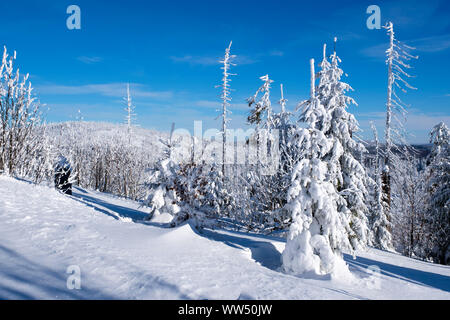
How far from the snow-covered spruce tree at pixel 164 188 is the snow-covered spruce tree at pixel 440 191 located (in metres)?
14.7

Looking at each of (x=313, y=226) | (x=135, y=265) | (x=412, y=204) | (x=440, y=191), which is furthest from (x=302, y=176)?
(x=412, y=204)

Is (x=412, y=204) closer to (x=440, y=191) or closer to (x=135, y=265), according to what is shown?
(x=440, y=191)

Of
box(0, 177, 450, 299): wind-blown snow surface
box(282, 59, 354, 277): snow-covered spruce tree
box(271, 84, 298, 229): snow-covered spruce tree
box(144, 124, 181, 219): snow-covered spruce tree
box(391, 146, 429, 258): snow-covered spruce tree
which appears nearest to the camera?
box(0, 177, 450, 299): wind-blown snow surface

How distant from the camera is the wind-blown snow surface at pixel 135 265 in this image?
416cm

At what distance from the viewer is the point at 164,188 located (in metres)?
10.4

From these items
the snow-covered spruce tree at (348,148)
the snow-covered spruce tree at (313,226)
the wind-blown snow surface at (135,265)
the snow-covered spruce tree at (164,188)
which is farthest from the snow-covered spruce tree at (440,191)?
the snow-covered spruce tree at (164,188)

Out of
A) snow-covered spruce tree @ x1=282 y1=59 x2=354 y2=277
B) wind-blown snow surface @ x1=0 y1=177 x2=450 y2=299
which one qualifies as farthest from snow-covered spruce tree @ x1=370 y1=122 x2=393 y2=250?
snow-covered spruce tree @ x1=282 y1=59 x2=354 y2=277

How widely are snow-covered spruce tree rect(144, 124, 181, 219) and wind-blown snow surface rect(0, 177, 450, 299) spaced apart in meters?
2.18

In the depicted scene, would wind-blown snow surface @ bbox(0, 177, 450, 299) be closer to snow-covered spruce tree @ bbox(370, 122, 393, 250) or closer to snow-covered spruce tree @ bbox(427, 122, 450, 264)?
snow-covered spruce tree @ bbox(427, 122, 450, 264)

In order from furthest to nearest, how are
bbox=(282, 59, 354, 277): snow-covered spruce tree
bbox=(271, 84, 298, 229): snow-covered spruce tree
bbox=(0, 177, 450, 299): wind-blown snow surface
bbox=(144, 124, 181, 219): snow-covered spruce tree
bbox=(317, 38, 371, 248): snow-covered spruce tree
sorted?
bbox=(271, 84, 298, 229): snow-covered spruce tree
bbox=(317, 38, 371, 248): snow-covered spruce tree
bbox=(144, 124, 181, 219): snow-covered spruce tree
bbox=(282, 59, 354, 277): snow-covered spruce tree
bbox=(0, 177, 450, 299): wind-blown snow surface

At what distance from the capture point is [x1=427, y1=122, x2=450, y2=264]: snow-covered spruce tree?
15.7m

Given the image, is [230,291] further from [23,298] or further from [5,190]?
[5,190]

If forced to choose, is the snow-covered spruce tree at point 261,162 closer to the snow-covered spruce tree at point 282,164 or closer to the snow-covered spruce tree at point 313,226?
the snow-covered spruce tree at point 282,164
